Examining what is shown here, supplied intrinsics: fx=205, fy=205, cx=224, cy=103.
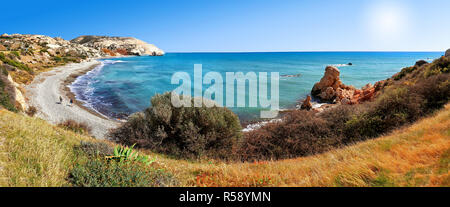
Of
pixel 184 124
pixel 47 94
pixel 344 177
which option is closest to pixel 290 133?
pixel 184 124

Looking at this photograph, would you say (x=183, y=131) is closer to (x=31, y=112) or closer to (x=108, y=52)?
(x=31, y=112)

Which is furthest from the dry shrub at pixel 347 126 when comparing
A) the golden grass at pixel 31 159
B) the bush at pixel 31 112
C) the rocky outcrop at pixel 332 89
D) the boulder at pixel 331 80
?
the bush at pixel 31 112

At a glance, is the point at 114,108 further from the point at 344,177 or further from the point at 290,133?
the point at 344,177

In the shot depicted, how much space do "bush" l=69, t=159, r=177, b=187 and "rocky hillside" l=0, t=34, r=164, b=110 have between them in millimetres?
13220

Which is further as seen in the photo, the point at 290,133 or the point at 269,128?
the point at 269,128

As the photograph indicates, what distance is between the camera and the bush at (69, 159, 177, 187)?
331 centimetres

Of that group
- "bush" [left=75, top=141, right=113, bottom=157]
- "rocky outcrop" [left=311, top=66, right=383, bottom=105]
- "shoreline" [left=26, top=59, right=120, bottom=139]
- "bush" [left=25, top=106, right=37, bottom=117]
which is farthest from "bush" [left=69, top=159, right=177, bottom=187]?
"rocky outcrop" [left=311, top=66, right=383, bottom=105]

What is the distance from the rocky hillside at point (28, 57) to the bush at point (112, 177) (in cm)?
1322

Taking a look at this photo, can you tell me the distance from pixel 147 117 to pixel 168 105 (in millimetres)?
1177

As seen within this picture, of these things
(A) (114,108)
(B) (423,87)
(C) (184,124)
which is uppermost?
(B) (423,87)

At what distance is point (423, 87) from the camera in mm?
10133

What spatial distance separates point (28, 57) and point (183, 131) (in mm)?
64649

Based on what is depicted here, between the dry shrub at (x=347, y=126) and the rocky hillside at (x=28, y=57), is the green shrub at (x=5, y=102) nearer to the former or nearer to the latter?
the rocky hillside at (x=28, y=57)

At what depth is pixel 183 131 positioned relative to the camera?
9039 millimetres
